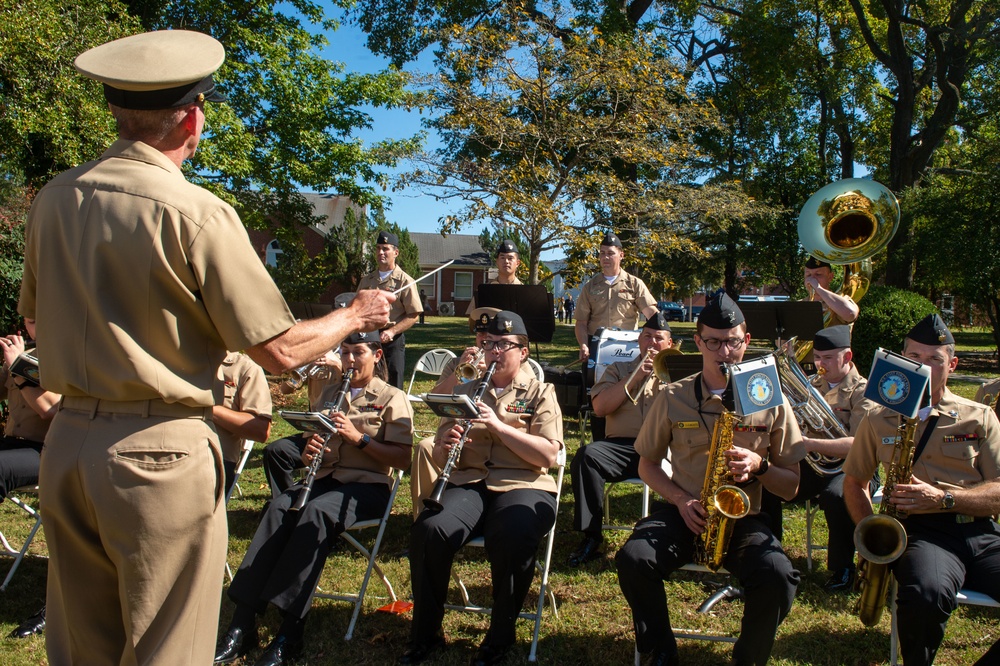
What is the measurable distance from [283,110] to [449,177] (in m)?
2.88

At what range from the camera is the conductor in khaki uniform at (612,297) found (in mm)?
7730

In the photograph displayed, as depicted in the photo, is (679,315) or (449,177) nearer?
(449,177)

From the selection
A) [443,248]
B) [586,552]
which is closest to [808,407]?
[586,552]

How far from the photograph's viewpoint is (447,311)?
45.0 metres

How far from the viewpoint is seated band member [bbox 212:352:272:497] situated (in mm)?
4473

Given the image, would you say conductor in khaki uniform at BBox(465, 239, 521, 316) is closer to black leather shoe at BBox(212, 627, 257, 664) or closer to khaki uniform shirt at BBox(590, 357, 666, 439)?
khaki uniform shirt at BBox(590, 357, 666, 439)

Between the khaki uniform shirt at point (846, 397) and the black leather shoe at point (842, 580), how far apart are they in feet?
2.86

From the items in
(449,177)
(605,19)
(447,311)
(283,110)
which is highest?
(605,19)

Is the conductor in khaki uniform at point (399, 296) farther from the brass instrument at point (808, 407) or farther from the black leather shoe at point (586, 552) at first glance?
the brass instrument at point (808, 407)

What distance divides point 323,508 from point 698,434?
2094 millimetres

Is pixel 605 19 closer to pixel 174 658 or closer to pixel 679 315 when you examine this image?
pixel 174 658

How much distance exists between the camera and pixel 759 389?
11.3 feet

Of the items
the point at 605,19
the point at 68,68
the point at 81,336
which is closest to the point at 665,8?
the point at 605,19

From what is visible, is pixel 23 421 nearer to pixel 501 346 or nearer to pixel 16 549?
pixel 16 549
